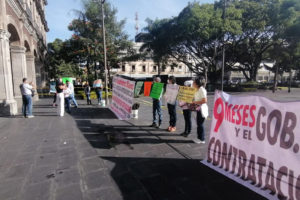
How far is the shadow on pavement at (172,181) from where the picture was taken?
8.61 ft

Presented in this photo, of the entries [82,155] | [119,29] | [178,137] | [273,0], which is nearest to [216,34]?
[273,0]

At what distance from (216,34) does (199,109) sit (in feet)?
62.4

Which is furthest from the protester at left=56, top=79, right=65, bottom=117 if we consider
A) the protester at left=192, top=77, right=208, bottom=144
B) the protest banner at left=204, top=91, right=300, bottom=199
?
the protest banner at left=204, top=91, right=300, bottom=199

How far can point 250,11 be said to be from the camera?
2208 centimetres

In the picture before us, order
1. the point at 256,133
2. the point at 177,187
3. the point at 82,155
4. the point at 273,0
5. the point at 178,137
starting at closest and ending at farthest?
the point at 256,133 < the point at 177,187 < the point at 82,155 < the point at 178,137 < the point at 273,0

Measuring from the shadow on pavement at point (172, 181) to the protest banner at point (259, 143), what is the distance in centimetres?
17

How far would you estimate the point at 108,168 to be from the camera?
3439 millimetres

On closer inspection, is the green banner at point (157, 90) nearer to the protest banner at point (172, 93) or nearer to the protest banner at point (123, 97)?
the protest banner at point (172, 93)

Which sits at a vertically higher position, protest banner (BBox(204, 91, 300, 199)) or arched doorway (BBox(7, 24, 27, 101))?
arched doorway (BBox(7, 24, 27, 101))

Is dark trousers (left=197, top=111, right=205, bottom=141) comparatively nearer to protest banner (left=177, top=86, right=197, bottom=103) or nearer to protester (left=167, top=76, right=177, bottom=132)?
protest banner (left=177, top=86, right=197, bottom=103)

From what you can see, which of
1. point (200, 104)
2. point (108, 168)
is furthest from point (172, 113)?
point (108, 168)

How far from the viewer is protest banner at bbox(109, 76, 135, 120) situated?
6098 mm

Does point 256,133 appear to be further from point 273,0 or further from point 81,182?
point 273,0

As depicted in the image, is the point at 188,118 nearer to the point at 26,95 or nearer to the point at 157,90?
the point at 157,90
